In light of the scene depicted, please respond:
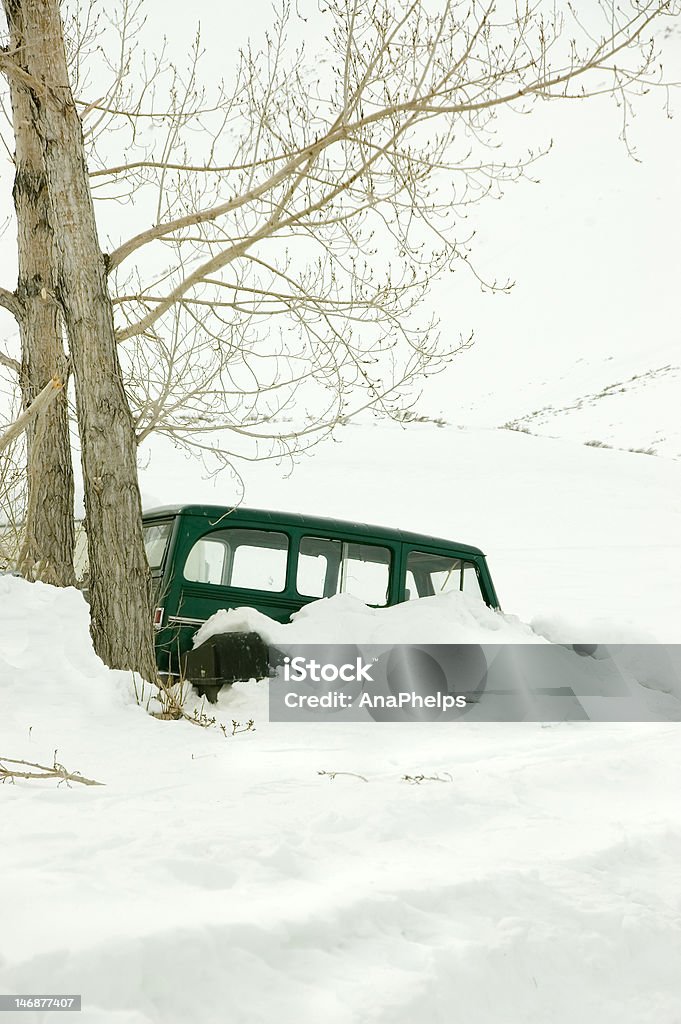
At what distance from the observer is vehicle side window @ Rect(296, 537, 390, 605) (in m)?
7.38

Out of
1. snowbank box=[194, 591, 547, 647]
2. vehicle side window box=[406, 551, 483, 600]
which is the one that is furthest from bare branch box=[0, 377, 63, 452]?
vehicle side window box=[406, 551, 483, 600]

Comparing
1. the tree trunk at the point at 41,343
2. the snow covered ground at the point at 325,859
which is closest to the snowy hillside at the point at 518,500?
the tree trunk at the point at 41,343

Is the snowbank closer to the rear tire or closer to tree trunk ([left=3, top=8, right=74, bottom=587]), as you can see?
the rear tire

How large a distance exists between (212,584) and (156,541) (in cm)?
74

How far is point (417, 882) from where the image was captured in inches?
103

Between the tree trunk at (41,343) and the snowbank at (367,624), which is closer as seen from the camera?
the snowbank at (367,624)

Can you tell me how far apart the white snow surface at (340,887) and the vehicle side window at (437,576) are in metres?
3.21

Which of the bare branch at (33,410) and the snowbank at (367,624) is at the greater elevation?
the bare branch at (33,410)

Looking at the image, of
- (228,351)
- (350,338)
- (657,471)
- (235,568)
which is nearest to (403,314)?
(350,338)

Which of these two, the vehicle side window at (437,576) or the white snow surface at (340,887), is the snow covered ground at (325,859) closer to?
the white snow surface at (340,887)

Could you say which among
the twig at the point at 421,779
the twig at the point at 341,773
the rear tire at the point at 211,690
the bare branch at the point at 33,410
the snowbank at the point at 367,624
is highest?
the bare branch at the point at 33,410

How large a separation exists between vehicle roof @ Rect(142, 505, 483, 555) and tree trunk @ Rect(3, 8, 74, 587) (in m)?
1.10

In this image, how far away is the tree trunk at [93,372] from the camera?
6.78 metres

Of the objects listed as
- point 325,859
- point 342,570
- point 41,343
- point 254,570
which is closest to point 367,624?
point 342,570
